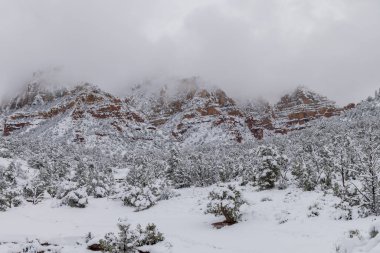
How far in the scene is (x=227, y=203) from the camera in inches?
1085

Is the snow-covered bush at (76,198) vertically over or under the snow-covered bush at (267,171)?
under

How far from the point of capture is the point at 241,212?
93.7 feet

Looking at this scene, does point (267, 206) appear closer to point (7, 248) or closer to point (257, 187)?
point (257, 187)

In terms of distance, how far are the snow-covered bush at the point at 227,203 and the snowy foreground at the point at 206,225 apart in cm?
68

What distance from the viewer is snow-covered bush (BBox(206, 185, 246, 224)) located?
90.2ft

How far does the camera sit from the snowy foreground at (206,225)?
20.5 meters

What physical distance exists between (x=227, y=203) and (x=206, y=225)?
2353mm

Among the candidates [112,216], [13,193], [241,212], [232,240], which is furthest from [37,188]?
[232,240]

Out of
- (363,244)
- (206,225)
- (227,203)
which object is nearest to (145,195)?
(206,225)

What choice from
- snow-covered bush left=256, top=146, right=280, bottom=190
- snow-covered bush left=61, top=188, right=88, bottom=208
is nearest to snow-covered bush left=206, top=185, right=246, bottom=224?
snow-covered bush left=256, top=146, right=280, bottom=190

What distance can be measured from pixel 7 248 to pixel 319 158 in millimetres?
40079

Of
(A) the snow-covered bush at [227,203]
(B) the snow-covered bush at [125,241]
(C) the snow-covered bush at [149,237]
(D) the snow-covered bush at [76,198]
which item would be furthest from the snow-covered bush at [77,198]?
(B) the snow-covered bush at [125,241]

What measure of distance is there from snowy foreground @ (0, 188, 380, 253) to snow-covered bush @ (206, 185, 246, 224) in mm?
681

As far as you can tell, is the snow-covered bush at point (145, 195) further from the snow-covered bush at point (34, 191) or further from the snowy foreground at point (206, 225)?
the snow-covered bush at point (34, 191)
